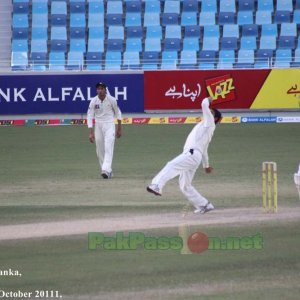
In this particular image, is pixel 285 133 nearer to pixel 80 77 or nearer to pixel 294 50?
pixel 80 77

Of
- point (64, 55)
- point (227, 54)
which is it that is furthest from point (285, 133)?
point (64, 55)

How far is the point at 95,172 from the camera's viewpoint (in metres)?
21.2

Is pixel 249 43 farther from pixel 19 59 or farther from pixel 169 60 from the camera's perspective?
pixel 19 59

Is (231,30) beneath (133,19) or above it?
beneath

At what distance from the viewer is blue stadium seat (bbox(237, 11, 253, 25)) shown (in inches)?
1574

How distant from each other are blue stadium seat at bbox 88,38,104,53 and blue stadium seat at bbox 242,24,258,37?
5.10 m

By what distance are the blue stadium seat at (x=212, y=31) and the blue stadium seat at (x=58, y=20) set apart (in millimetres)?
5075

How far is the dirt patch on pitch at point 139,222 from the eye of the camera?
13172mm

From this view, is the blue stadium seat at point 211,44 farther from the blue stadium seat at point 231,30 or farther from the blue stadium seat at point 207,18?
the blue stadium seat at point 207,18

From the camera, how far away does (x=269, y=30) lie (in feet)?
129


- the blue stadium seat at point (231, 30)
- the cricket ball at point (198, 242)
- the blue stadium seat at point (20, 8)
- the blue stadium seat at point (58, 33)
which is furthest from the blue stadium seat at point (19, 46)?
the cricket ball at point (198, 242)

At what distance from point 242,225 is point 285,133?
53.3 feet

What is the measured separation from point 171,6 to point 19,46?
18.9 feet

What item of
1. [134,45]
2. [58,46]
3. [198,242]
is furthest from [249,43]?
[198,242]
